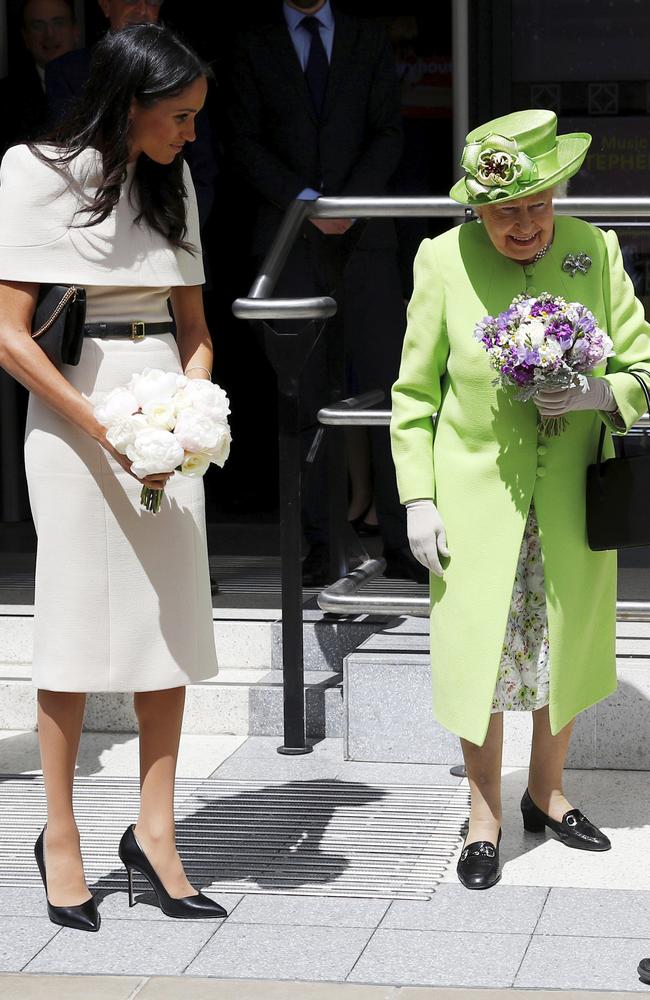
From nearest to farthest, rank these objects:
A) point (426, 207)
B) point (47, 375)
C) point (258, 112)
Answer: point (47, 375) < point (426, 207) < point (258, 112)

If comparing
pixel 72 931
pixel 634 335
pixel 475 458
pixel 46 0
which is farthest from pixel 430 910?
pixel 46 0

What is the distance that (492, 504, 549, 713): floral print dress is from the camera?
161 inches

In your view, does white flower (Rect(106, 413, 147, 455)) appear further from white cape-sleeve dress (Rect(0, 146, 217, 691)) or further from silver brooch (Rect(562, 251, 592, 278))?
silver brooch (Rect(562, 251, 592, 278))

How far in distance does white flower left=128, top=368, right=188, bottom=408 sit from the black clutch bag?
0.16 m

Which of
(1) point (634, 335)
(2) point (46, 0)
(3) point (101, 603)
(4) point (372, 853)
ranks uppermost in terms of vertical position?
(2) point (46, 0)

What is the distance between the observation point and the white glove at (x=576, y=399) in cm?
380

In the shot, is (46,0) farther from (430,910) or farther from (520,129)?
(430,910)

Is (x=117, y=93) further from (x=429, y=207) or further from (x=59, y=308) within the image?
(x=429, y=207)

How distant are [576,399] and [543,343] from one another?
0.20 m

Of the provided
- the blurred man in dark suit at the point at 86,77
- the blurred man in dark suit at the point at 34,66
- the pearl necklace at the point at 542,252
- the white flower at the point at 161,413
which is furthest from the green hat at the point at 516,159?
the blurred man in dark suit at the point at 34,66

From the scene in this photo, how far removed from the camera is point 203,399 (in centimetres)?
358

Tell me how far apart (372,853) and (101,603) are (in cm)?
103

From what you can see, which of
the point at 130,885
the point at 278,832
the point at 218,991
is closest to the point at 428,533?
the point at 278,832

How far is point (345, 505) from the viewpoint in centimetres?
545
